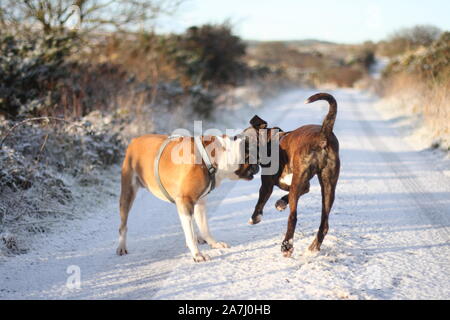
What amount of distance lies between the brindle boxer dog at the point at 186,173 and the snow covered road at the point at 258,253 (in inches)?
12.9

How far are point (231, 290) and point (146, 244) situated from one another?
1512 millimetres

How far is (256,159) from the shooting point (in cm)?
384

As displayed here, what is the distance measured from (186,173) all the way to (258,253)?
1111mm

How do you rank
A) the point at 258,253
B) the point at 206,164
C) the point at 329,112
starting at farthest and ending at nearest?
the point at 258,253
the point at 206,164
the point at 329,112

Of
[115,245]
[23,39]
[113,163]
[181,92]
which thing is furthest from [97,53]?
[115,245]

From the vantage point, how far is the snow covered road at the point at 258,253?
3400mm

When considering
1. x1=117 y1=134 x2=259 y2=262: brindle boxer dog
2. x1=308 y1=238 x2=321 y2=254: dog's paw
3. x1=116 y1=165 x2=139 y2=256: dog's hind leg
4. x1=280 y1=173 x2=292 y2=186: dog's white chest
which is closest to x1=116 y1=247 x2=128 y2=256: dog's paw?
x1=117 y1=134 x2=259 y2=262: brindle boxer dog

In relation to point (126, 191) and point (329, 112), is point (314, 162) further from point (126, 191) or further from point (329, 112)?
point (126, 191)

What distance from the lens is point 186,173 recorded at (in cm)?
388

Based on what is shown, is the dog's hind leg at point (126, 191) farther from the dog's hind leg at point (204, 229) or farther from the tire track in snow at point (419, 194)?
the tire track in snow at point (419, 194)

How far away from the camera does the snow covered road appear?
134 inches

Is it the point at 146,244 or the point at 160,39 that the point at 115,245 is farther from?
the point at 160,39

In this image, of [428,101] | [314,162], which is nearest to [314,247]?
[314,162]

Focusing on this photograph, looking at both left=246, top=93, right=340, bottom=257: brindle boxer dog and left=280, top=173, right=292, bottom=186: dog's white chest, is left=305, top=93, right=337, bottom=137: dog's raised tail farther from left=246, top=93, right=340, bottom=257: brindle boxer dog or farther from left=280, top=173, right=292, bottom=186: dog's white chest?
left=280, top=173, right=292, bottom=186: dog's white chest
